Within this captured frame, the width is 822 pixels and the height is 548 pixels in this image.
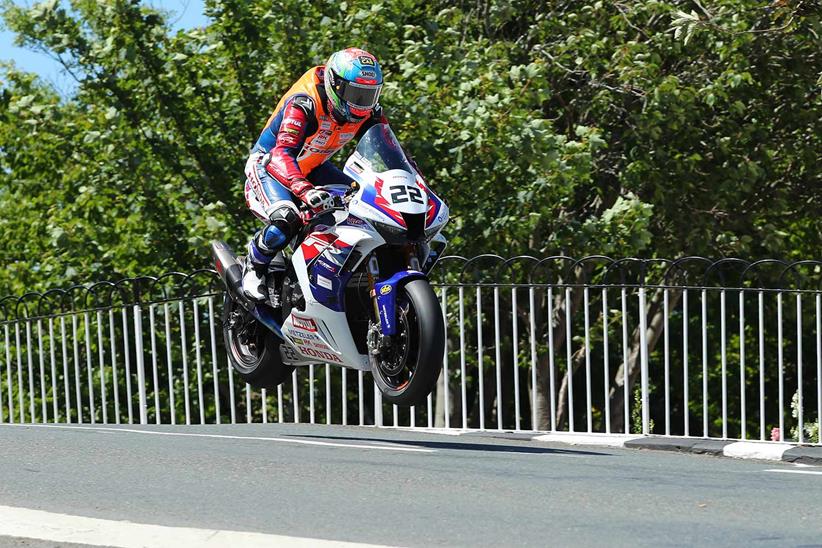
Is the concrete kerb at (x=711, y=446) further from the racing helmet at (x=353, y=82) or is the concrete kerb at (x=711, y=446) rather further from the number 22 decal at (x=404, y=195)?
the racing helmet at (x=353, y=82)

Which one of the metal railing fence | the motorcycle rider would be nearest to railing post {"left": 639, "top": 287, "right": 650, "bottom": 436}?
the metal railing fence

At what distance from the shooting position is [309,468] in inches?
263

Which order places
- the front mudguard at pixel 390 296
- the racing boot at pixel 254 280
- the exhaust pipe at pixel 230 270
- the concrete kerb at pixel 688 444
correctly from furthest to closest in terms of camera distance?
1. the exhaust pipe at pixel 230 270
2. the racing boot at pixel 254 280
3. the concrete kerb at pixel 688 444
4. the front mudguard at pixel 390 296

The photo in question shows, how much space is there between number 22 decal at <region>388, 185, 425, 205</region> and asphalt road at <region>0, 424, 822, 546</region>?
1.44 m

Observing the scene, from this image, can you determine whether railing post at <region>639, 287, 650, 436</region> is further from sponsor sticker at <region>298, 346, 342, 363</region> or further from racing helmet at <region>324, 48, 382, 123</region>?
racing helmet at <region>324, 48, 382, 123</region>

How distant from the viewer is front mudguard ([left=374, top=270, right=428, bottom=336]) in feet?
25.0

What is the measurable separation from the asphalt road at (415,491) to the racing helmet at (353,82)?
205 cm

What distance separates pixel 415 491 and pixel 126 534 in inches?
60.6

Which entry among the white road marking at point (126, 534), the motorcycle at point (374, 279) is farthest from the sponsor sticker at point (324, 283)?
the white road marking at point (126, 534)

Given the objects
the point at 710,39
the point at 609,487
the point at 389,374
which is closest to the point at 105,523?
the point at 609,487

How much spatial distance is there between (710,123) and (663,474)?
12684 mm

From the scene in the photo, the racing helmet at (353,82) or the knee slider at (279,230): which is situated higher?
the racing helmet at (353,82)

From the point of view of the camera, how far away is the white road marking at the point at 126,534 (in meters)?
4.67

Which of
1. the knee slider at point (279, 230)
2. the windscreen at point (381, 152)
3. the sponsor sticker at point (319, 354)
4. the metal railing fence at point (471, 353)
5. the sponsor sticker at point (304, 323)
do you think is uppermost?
the windscreen at point (381, 152)
